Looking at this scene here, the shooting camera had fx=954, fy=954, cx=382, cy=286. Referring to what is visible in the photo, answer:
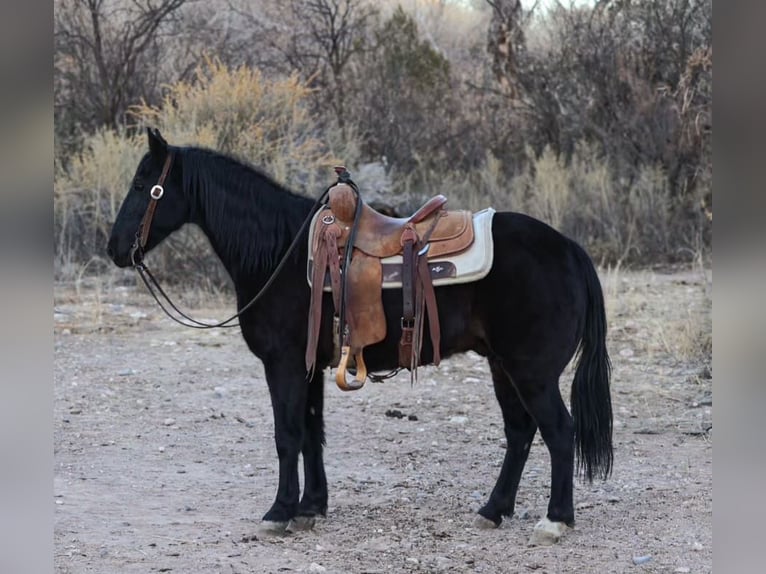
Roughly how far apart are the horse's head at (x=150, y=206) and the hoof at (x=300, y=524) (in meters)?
1.49

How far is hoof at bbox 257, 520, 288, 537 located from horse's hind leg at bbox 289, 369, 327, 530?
168 mm

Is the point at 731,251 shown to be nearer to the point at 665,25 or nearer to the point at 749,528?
the point at 749,528

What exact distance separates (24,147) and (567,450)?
317cm

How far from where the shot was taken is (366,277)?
4449 mm

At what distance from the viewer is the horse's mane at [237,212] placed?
15.3 ft

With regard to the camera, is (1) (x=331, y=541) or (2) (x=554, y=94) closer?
(1) (x=331, y=541)

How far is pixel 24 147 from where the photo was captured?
6.35 ft

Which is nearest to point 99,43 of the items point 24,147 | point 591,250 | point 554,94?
point 554,94

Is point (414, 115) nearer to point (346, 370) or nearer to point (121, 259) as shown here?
point (121, 259)

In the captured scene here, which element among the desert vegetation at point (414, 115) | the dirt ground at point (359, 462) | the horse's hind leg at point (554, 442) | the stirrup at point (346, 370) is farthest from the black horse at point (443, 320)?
the desert vegetation at point (414, 115)

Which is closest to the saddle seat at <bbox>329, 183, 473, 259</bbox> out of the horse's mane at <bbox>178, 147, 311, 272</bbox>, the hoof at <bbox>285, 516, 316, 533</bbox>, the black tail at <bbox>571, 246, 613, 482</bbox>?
the horse's mane at <bbox>178, 147, 311, 272</bbox>

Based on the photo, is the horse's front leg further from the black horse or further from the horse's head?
the horse's head

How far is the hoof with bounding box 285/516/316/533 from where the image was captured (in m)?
4.64

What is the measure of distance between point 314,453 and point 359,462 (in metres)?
1.22
